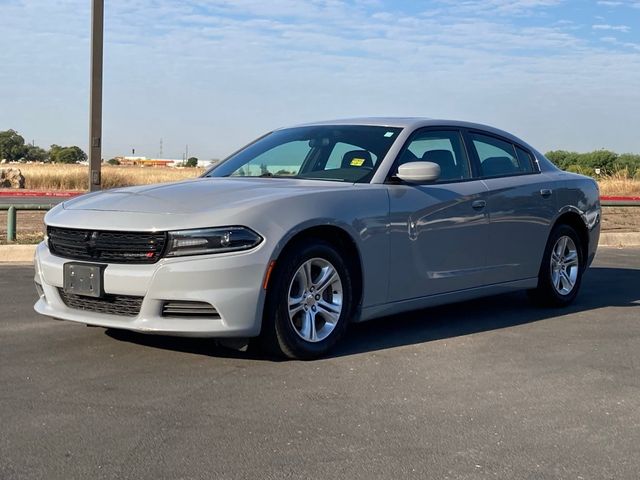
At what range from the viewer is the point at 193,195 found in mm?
5371

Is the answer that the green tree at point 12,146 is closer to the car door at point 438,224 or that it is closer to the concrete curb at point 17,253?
the concrete curb at point 17,253

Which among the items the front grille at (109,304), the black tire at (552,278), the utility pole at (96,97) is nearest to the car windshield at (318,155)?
the front grille at (109,304)

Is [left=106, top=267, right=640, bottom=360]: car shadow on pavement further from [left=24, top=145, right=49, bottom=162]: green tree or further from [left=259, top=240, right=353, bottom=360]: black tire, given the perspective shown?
[left=24, top=145, right=49, bottom=162]: green tree

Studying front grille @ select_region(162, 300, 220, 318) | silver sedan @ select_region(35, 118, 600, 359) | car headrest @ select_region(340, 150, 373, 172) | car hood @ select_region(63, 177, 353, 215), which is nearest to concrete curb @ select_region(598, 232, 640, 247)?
silver sedan @ select_region(35, 118, 600, 359)

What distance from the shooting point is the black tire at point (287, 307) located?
5.14 metres

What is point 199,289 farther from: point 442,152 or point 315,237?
point 442,152

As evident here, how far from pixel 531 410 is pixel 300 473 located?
151 centimetres

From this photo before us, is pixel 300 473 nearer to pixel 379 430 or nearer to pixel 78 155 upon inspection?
pixel 379 430

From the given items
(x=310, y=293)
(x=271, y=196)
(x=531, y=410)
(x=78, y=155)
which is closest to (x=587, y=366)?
(x=531, y=410)

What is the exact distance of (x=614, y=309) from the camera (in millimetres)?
7719

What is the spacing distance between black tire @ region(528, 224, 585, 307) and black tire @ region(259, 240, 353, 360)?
253cm

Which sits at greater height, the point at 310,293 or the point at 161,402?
the point at 310,293

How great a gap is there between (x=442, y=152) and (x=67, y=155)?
9966cm

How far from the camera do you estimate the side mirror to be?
595 centimetres
